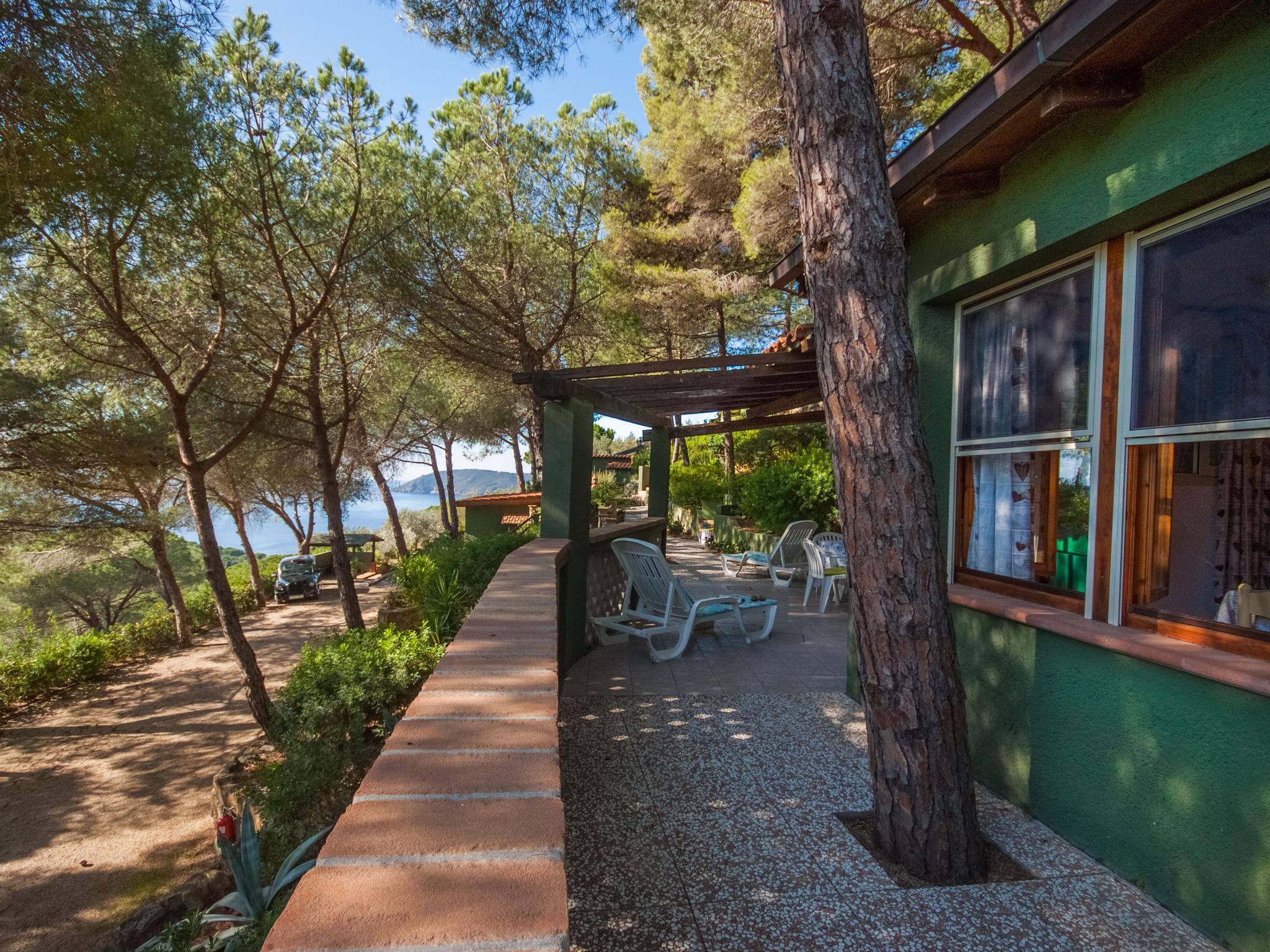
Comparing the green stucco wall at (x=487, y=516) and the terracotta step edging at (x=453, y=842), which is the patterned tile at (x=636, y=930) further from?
the green stucco wall at (x=487, y=516)

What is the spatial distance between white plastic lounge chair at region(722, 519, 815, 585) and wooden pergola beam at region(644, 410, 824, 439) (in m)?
1.34

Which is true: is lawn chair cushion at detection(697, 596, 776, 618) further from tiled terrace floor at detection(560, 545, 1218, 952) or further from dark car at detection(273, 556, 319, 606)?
dark car at detection(273, 556, 319, 606)

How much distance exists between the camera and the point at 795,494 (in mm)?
11398

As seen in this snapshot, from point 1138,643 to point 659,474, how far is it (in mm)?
8019

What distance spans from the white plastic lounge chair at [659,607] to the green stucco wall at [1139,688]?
2449mm

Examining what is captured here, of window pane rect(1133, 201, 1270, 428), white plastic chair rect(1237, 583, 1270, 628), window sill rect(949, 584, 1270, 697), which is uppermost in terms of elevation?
window pane rect(1133, 201, 1270, 428)

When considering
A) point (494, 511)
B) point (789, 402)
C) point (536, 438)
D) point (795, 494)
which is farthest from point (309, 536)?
point (789, 402)

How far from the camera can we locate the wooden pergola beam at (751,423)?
850 cm

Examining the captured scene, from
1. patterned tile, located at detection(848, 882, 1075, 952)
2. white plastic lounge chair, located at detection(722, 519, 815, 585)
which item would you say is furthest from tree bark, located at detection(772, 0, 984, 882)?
white plastic lounge chair, located at detection(722, 519, 815, 585)

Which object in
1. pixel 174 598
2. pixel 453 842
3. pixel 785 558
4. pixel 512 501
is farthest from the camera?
pixel 174 598

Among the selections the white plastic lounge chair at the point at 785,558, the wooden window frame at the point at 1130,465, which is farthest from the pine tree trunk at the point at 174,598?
the wooden window frame at the point at 1130,465

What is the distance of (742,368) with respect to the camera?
17.5ft

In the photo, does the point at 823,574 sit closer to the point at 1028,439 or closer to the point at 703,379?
the point at 703,379

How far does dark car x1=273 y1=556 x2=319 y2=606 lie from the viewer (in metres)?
20.2
